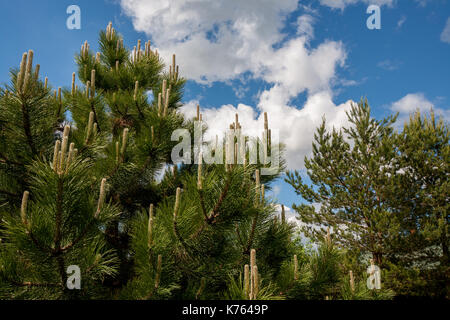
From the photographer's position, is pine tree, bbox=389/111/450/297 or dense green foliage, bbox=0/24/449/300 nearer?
dense green foliage, bbox=0/24/449/300

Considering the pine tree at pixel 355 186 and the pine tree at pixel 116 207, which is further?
the pine tree at pixel 355 186

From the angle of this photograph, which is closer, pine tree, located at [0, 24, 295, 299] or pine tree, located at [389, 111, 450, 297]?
pine tree, located at [0, 24, 295, 299]

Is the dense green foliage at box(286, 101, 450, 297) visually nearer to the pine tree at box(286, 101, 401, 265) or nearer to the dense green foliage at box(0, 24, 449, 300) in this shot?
the pine tree at box(286, 101, 401, 265)

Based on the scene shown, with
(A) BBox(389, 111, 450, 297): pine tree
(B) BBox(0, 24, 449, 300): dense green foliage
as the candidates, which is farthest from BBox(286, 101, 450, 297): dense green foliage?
(B) BBox(0, 24, 449, 300): dense green foliage

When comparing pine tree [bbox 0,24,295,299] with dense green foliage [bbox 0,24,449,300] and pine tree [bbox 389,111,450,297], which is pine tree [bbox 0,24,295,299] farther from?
pine tree [bbox 389,111,450,297]

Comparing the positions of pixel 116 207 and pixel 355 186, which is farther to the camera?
pixel 355 186

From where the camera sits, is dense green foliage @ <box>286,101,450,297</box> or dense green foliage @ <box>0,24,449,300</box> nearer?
dense green foliage @ <box>0,24,449,300</box>

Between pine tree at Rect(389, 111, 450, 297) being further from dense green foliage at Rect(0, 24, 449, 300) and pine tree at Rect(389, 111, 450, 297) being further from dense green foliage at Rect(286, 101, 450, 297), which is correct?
dense green foliage at Rect(0, 24, 449, 300)

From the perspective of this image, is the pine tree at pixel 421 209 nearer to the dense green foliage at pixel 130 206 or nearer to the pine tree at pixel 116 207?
the dense green foliage at pixel 130 206

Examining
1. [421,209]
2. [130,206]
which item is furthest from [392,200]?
[130,206]

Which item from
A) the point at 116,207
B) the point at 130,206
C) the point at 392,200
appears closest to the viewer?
the point at 116,207

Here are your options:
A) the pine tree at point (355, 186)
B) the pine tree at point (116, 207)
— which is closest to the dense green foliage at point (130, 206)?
the pine tree at point (116, 207)

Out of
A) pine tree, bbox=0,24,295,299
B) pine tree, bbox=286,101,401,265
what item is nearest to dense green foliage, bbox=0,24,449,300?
pine tree, bbox=0,24,295,299

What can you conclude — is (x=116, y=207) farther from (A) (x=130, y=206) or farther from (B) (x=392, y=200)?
(B) (x=392, y=200)
